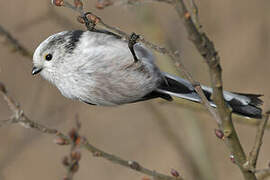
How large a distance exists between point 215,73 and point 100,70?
83 centimetres

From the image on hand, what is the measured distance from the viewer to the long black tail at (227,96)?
208cm

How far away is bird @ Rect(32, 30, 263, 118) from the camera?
2.11 m

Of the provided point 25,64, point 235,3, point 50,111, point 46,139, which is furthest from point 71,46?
point 46,139

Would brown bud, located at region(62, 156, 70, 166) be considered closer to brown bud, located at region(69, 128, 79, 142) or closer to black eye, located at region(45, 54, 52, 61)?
brown bud, located at region(69, 128, 79, 142)

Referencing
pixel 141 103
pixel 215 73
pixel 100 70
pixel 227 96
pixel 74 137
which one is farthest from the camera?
pixel 141 103

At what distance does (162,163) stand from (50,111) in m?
1.51

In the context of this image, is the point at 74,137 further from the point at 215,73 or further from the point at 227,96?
the point at 227,96

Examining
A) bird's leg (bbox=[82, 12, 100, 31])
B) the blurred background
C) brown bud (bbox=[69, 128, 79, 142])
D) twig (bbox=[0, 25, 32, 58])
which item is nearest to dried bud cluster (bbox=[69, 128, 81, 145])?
brown bud (bbox=[69, 128, 79, 142])

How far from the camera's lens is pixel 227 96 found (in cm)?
221

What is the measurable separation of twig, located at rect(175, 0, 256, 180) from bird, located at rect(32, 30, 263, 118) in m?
0.56

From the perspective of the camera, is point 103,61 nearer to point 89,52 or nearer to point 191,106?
point 89,52

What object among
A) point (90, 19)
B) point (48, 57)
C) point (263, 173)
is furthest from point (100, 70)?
point (263, 173)

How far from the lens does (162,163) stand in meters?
3.88

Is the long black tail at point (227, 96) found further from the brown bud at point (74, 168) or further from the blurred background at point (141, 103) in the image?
the brown bud at point (74, 168)
